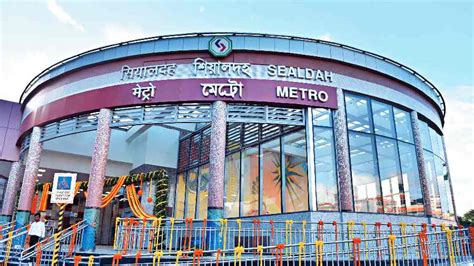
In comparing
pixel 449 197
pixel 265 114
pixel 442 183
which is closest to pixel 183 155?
pixel 265 114

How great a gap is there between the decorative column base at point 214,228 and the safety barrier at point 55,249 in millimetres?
4541

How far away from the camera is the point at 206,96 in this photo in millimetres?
13352

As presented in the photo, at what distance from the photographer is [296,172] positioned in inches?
530

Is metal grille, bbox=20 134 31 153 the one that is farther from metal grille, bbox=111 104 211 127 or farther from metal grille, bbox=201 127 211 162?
metal grille, bbox=201 127 211 162

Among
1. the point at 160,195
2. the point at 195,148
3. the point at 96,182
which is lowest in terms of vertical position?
the point at 160,195

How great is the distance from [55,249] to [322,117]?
34.2ft

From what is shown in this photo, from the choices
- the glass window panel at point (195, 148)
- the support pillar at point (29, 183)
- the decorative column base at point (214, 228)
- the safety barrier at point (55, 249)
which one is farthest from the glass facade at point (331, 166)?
the support pillar at point (29, 183)

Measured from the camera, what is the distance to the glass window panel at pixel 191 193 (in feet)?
61.5

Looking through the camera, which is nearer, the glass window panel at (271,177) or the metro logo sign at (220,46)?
the metro logo sign at (220,46)

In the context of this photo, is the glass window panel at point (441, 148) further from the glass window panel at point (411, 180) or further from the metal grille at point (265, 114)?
the metal grille at point (265, 114)

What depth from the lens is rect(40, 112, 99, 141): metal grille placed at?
49.0ft

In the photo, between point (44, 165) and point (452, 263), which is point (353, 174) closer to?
point (452, 263)

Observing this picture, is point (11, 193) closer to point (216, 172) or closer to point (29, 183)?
point (29, 183)

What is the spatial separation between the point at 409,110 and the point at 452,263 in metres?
9.99
